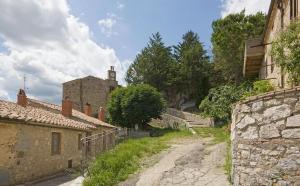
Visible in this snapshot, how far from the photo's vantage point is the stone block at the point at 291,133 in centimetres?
664

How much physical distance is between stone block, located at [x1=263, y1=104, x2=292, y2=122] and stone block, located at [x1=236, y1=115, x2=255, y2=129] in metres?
0.40

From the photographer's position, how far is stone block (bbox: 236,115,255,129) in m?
7.68

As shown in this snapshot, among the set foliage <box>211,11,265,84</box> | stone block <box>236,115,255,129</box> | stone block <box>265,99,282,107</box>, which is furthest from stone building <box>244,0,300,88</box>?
foliage <box>211,11,265,84</box>

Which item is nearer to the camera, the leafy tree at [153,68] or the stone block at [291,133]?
the stone block at [291,133]

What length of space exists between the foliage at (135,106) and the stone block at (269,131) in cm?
3114

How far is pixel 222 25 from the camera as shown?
128 feet

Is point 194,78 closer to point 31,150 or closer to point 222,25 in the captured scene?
point 222,25

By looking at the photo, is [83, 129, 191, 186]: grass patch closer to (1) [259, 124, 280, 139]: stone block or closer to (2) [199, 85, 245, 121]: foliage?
(1) [259, 124, 280, 139]: stone block

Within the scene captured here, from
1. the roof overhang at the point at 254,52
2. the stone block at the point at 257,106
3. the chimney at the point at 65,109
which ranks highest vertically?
the roof overhang at the point at 254,52

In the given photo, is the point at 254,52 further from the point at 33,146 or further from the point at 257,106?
the point at 33,146

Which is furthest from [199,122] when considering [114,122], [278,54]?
[278,54]

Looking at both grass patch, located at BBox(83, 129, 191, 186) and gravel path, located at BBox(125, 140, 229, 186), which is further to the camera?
grass patch, located at BBox(83, 129, 191, 186)

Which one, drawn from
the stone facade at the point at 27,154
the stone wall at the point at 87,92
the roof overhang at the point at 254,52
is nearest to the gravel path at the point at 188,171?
the stone facade at the point at 27,154

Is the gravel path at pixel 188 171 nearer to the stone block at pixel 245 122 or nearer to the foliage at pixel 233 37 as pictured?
the stone block at pixel 245 122
